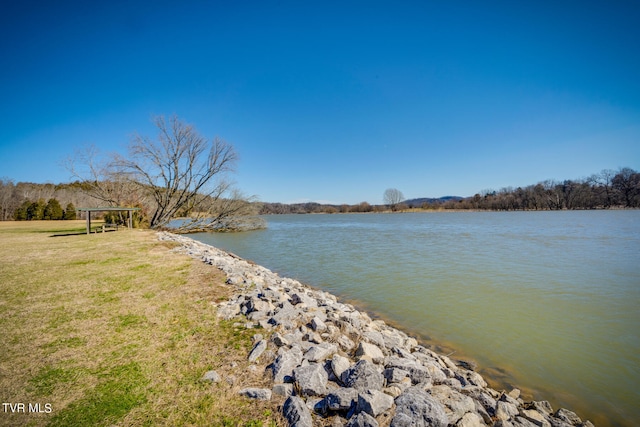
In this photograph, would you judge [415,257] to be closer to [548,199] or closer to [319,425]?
[319,425]

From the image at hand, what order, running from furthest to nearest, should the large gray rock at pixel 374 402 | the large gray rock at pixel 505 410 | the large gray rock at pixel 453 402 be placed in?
the large gray rock at pixel 505 410, the large gray rock at pixel 453 402, the large gray rock at pixel 374 402

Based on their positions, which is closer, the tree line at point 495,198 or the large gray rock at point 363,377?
the large gray rock at point 363,377

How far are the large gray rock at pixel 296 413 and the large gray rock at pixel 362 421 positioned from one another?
357 mm

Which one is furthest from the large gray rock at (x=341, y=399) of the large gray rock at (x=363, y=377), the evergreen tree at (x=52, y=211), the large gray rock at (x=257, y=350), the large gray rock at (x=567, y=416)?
the evergreen tree at (x=52, y=211)

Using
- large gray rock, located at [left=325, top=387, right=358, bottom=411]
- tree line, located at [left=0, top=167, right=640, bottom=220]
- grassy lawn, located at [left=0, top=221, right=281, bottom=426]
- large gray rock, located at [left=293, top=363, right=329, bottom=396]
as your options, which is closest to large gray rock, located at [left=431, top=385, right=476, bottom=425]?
large gray rock, located at [left=325, top=387, right=358, bottom=411]

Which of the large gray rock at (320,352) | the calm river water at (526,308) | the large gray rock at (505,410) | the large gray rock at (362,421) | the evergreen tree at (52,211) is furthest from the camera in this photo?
the evergreen tree at (52,211)

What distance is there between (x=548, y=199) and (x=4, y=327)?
322 feet

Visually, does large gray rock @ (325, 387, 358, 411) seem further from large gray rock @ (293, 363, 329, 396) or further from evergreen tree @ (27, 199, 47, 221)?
evergreen tree @ (27, 199, 47, 221)

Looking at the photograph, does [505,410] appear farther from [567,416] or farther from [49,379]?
[49,379]

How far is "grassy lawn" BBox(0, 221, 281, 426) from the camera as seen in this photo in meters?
2.40

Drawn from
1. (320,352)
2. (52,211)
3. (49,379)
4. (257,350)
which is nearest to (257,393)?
(257,350)

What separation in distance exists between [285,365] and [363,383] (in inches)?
35.1

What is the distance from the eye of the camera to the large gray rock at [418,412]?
2305mm

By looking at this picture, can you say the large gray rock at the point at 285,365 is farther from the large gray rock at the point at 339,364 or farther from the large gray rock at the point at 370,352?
the large gray rock at the point at 370,352
